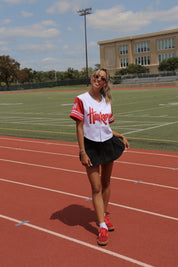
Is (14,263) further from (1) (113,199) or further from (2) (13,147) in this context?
(2) (13,147)

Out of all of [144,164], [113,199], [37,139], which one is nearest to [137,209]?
[113,199]

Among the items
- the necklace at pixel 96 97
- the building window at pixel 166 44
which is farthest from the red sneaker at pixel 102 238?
the building window at pixel 166 44

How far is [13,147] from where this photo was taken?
437 inches

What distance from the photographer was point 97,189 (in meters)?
4.32

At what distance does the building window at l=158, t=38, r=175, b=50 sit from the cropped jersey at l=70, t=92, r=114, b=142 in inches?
3874

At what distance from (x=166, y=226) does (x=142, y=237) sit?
0.47 m

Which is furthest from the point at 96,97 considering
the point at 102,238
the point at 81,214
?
the point at 81,214

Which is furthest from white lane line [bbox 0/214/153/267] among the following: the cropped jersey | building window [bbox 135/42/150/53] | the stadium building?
building window [bbox 135/42/150/53]

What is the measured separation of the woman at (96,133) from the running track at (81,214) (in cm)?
41

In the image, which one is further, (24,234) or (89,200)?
(89,200)

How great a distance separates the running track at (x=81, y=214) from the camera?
398 centimetres

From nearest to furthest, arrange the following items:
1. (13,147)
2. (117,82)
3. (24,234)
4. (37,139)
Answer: (24,234), (13,147), (37,139), (117,82)

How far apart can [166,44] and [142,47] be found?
801 cm

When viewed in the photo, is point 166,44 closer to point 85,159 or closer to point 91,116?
point 91,116
